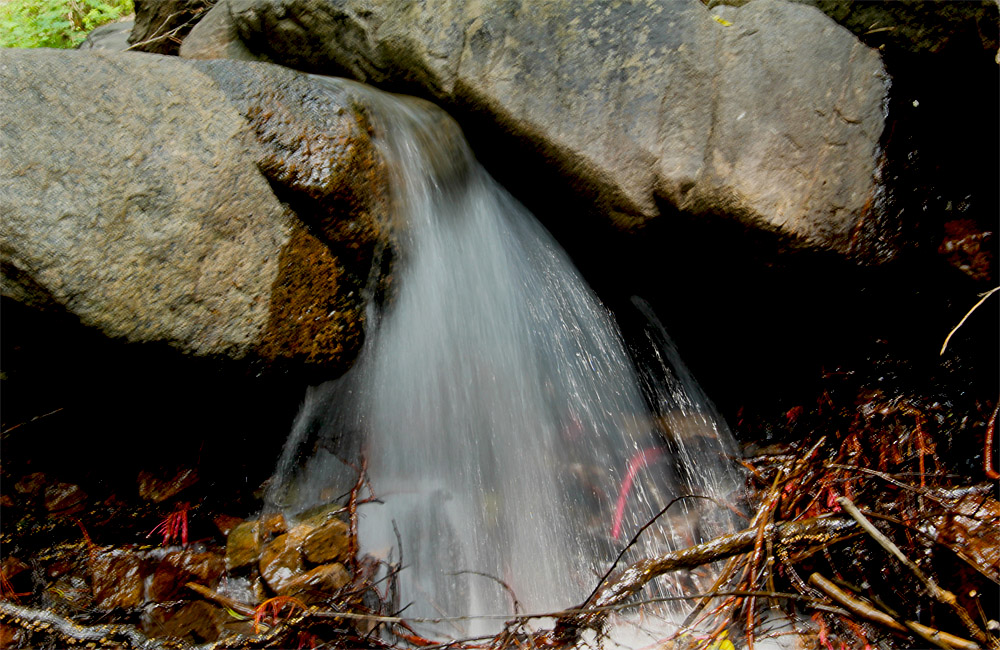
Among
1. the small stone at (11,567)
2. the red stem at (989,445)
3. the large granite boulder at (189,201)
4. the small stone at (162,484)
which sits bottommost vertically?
the small stone at (11,567)

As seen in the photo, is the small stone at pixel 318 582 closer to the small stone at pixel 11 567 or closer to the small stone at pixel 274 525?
the small stone at pixel 274 525

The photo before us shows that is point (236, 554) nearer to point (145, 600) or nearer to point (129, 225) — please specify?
point (145, 600)

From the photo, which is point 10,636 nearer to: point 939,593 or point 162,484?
point 162,484

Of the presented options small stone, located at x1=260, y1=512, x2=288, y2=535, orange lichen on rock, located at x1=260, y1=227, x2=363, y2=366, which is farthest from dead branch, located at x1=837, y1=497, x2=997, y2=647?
small stone, located at x1=260, y1=512, x2=288, y2=535

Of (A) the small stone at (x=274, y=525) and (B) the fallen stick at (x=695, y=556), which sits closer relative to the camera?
(B) the fallen stick at (x=695, y=556)

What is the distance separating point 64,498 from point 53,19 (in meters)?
6.24

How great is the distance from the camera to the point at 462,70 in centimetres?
330

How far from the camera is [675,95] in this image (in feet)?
9.92

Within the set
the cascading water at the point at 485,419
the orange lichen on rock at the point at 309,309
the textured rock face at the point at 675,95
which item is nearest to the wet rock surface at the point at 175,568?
the cascading water at the point at 485,419

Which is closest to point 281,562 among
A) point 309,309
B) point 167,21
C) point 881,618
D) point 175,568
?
point 175,568

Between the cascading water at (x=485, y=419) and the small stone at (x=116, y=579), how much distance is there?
0.72m

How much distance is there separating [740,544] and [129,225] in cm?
A: 285

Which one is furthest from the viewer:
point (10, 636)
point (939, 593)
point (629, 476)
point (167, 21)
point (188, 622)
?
point (167, 21)

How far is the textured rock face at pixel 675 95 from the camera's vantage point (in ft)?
9.28
